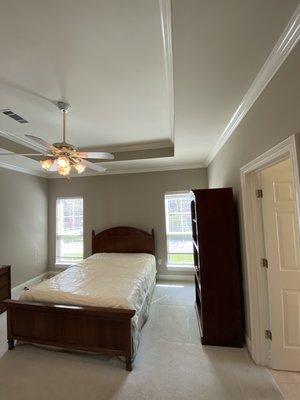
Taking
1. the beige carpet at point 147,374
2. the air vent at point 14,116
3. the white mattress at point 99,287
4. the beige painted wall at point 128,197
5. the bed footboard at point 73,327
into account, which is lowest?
the beige carpet at point 147,374

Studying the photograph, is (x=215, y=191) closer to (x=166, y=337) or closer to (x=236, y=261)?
(x=236, y=261)

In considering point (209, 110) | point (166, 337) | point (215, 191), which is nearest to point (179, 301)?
point (166, 337)

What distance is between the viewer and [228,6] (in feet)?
3.73

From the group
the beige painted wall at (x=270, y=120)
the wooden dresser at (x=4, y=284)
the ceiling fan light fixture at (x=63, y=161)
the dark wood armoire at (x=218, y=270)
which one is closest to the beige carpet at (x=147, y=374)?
the dark wood armoire at (x=218, y=270)

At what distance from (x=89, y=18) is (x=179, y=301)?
3.90m

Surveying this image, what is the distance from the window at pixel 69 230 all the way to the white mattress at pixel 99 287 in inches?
63.7

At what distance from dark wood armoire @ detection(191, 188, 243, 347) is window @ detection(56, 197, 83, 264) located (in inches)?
145

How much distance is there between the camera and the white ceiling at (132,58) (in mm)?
1266

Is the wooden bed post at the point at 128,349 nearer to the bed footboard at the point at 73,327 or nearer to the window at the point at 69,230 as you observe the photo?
the bed footboard at the point at 73,327

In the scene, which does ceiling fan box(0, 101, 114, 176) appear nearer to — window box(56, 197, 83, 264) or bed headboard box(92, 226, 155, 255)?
bed headboard box(92, 226, 155, 255)

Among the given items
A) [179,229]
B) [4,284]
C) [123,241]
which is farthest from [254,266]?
[4,284]

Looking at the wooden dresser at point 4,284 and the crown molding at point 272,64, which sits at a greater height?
the crown molding at point 272,64

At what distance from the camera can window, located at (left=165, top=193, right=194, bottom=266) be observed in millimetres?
4914

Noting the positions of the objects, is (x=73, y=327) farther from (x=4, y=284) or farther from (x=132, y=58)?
(x=132, y=58)
